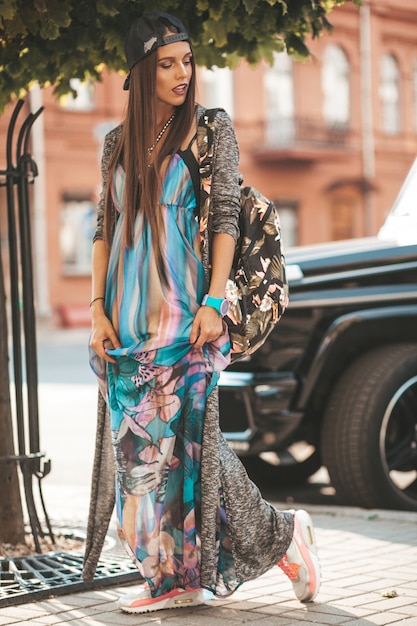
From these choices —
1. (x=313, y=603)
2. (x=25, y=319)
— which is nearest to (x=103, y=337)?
(x=313, y=603)

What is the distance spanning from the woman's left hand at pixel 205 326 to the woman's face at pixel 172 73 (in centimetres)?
67

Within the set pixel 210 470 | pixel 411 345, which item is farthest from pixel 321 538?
pixel 210 470

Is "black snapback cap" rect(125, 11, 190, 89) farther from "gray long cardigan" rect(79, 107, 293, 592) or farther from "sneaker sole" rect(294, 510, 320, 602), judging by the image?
"sneaker sole" rect(294, 510, 320, 602)

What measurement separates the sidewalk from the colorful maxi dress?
180mm

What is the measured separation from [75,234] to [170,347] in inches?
1047

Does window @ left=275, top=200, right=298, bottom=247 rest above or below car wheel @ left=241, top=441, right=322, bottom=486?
above

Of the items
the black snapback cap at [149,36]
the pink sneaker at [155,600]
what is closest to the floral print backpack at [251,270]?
the black snapback cap at [149,36]

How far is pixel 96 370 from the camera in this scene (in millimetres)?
3965

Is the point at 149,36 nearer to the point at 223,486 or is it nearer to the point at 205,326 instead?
the point at 205,326

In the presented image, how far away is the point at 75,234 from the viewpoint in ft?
98.9

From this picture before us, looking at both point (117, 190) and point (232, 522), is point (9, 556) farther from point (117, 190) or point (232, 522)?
point (117, 190)

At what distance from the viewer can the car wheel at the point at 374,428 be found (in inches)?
234

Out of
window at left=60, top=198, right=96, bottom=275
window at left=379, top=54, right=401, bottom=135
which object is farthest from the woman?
window at left=379, top=54, right=401, bottom=135

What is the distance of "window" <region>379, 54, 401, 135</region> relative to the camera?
123 feet
